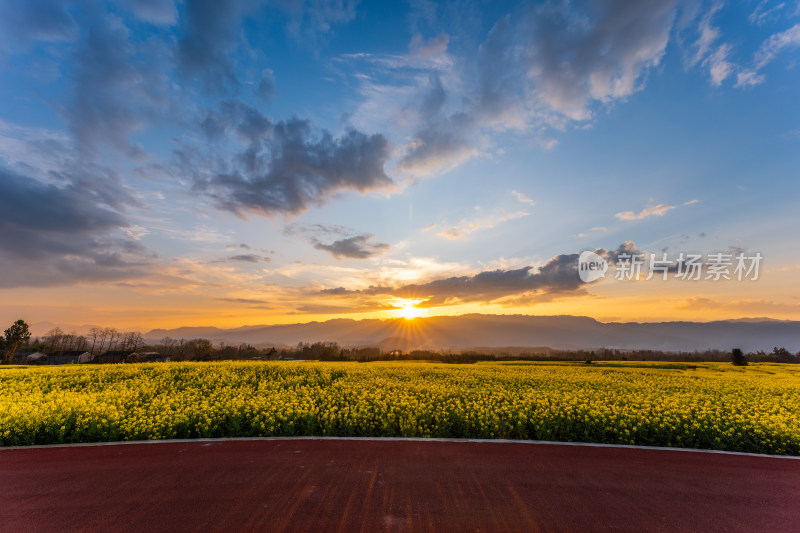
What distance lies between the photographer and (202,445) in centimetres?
992

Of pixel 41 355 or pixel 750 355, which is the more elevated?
pixel 750 355

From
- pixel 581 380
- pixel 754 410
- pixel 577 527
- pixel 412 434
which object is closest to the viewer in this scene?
pixel 577 527

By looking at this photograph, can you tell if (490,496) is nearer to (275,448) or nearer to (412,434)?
(412,434)

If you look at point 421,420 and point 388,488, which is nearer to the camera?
point 388,488

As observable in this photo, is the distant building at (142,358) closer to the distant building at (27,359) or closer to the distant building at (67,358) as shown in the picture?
the distant building at (67,358)

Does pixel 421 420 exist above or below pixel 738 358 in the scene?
above

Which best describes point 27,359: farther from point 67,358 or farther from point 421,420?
point 421,420

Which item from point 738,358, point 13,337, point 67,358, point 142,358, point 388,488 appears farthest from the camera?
point 67,358

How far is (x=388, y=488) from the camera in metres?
7.16

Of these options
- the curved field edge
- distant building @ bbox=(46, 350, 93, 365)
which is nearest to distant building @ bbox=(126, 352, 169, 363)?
distant building @ bbox=(46, 350, 93, 365)

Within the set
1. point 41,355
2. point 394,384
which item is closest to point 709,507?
point 394,384

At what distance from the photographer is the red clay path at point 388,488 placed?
6086 mm

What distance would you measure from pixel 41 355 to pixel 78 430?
286ft

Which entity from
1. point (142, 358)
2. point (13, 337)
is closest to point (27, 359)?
point (13, 337)
